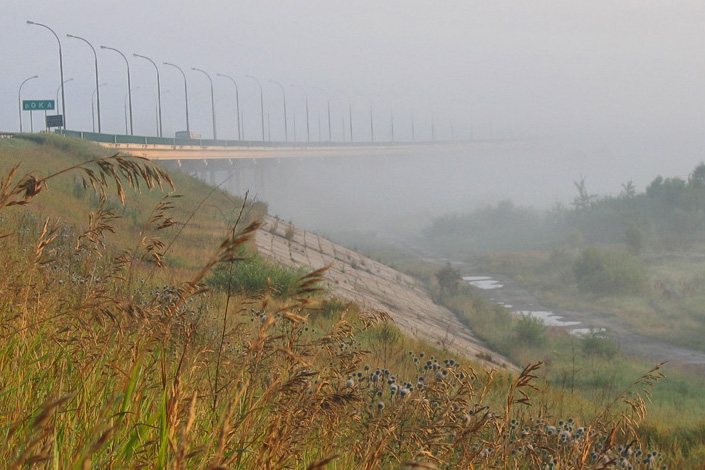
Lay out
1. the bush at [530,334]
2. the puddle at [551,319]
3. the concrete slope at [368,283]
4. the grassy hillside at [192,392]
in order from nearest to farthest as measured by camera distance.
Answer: the grassy hillside at [192,392] < the concrete slope at [368,283] < the bush at [530,334] < the puddle at [551,319]

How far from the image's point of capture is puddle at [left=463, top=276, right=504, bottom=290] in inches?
1572

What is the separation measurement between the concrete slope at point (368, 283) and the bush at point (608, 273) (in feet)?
33.5

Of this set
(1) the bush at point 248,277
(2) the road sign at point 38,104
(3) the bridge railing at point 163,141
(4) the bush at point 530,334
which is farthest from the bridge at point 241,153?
(4) the bush at point 530,334

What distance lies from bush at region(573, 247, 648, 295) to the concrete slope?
402 inches

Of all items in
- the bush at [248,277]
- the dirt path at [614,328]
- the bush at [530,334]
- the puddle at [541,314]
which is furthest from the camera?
the puddle at [541,314]

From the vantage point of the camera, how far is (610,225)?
206ft

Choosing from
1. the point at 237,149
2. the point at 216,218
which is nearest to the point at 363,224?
the point at 237,149

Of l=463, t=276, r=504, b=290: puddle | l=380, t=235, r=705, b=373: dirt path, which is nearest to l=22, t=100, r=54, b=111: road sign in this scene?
l=380, t=235, r=705, b=373: dirt path

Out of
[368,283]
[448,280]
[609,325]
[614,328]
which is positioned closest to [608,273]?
[609,325]

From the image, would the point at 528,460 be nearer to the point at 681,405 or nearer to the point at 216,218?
the point at 681,405

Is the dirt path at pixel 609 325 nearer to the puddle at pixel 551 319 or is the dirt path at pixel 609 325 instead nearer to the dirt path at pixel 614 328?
the dirt path at pixel 614 328

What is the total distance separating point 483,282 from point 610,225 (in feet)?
82.2

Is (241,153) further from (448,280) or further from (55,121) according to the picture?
(448,280)

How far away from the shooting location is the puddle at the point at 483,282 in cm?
3994
